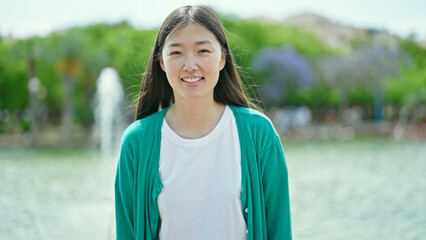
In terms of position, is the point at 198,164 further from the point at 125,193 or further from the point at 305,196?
the point at 305,196

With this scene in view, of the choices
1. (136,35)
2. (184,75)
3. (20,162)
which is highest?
(136,35)

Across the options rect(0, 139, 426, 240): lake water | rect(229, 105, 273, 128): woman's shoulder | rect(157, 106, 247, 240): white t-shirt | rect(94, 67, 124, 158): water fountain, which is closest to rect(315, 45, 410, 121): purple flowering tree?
rect(94, 67, 124, 158): water fountain

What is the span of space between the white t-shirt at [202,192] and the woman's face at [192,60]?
17cm

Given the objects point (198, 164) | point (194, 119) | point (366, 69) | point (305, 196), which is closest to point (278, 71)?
point (366, 69)

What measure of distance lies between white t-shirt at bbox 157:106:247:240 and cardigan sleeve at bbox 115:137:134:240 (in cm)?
12

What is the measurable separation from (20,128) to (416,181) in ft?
66.1

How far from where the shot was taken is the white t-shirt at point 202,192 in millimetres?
1775

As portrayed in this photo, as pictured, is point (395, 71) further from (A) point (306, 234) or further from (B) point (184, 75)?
(B) point (184, 75)

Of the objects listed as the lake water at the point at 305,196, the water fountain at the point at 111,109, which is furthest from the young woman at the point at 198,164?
the water fountain at the point at 111,109

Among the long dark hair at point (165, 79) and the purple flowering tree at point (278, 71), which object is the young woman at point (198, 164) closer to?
the long dark hair at point (165, 79)

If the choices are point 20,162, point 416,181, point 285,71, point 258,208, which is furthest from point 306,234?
point 285,71

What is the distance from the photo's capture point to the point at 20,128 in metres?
25.8

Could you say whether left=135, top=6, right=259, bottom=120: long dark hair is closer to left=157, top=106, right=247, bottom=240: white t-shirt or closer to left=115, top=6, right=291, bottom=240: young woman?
left=115, top=6, right=291, bottom=240: young woman

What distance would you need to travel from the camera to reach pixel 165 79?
2098mm
